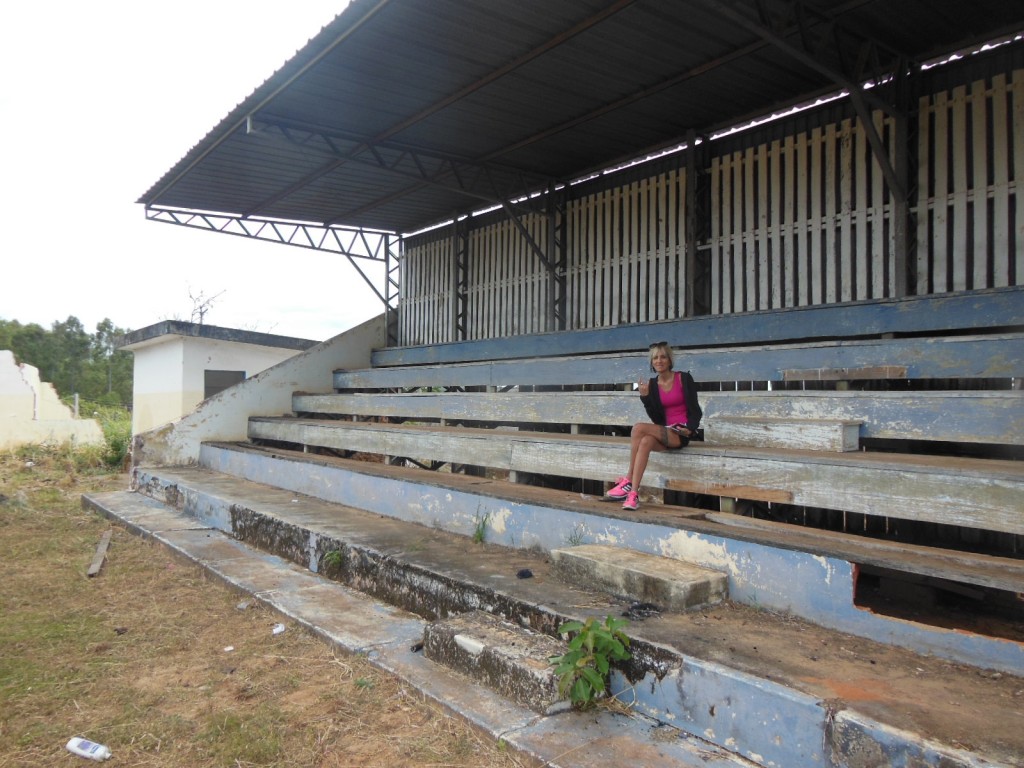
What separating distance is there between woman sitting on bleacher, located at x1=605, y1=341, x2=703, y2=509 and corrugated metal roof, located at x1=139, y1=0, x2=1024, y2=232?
8.36ft

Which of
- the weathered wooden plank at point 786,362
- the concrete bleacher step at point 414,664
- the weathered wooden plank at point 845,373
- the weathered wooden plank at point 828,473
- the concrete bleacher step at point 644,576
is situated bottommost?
the concrete bleacher step at point 414,664

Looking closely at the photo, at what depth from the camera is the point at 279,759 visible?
2.83 meters

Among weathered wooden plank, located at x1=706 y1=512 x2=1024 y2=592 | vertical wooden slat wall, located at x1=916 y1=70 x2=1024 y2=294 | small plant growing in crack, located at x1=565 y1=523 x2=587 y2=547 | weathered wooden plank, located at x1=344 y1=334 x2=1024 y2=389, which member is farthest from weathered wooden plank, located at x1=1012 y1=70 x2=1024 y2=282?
small plant growing in crack, located at x1=565 y1=523 x2=587 y2=547

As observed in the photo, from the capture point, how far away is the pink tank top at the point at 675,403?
15.2 ft

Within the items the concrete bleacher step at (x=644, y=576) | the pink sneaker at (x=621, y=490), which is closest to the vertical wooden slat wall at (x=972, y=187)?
the pink sneaker at (x=621, y=490)

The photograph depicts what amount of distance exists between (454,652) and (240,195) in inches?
339

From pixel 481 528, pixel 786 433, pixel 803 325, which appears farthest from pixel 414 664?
pixel 803 325

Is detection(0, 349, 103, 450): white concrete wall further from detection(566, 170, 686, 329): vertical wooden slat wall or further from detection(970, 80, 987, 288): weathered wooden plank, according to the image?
detection(970, 80, 987, 288): weathered wooden plank

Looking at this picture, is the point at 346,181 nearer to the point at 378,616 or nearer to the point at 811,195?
the point at 811,195

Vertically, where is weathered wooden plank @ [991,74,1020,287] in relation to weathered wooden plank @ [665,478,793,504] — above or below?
above

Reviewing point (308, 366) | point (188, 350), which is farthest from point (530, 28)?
point (188, 350)

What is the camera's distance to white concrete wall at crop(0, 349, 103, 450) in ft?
54.2

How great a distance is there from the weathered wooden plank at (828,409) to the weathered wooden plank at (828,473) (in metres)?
0.20

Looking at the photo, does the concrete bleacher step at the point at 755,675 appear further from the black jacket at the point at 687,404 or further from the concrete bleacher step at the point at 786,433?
the concrete bleacher step at the point at 786,433
